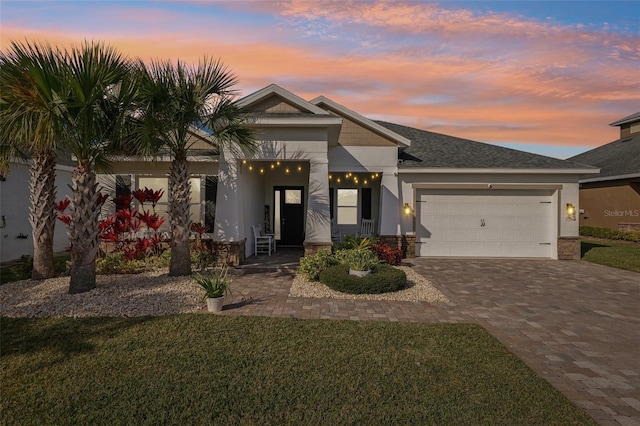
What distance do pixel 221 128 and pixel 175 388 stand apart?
269 inches

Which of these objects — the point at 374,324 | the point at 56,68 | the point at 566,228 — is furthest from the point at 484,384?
the point at 566,228

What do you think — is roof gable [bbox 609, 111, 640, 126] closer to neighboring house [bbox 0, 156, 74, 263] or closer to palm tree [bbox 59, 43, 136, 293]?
palm tree [bbox 59, 43, 136, 293]

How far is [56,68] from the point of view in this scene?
21.2 ft

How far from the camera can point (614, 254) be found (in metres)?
14.5

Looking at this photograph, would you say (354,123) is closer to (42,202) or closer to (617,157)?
(42,202)

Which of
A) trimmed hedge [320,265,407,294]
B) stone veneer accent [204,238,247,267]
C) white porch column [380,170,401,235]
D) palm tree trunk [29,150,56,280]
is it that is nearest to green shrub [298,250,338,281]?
trimmed hedge [320,265,407,294]

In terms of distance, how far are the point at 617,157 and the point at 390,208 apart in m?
19.3

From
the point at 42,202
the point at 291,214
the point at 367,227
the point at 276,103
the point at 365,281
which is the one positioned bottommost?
the point at 365,281

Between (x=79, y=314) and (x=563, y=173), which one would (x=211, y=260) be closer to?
(x=79, y=314)

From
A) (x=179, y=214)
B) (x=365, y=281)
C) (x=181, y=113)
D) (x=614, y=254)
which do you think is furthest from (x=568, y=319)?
(x=614, y=254)

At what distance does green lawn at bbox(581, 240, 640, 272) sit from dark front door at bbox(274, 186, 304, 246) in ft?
38.8

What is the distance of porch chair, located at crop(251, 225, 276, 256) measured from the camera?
13338 millimetres

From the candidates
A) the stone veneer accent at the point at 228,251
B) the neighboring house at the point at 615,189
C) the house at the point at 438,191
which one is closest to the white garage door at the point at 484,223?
the house at the point at 438,191

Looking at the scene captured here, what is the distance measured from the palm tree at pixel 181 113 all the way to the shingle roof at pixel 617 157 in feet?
71.2
